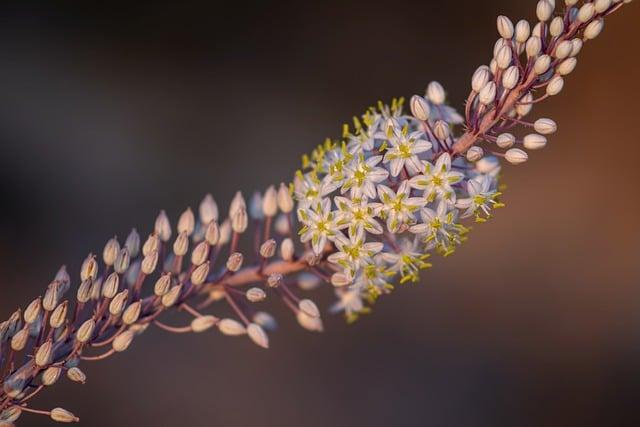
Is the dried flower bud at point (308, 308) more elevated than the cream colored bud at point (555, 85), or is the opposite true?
the cream colored bud at point (555, 85)

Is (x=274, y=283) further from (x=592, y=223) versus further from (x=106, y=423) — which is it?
(x=592, y=223)

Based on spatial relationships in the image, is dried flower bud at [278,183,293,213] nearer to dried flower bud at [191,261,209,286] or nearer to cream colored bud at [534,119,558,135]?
dried flower bud at [191,261,209,286]

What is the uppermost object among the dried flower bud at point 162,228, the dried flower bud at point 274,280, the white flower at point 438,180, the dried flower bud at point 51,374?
the dried flower bud at point 162,228

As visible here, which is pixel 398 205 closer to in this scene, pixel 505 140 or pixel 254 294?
pixel 505 140

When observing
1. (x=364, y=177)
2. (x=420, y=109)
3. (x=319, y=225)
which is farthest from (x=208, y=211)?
(x=420, y=109)

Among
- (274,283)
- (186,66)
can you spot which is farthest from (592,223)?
(274,283)

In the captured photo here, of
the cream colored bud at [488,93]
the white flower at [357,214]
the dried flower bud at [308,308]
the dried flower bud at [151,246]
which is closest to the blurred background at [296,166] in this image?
the dried flower bud at [308,308]

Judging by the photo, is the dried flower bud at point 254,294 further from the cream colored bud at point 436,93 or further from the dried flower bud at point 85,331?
the cream colored bud at point 436,93
